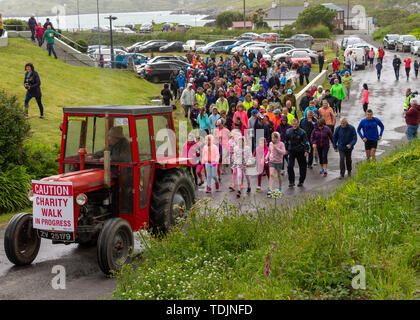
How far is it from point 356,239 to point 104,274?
4.03m

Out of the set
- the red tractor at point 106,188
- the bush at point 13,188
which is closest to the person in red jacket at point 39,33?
the bush at point 13,188

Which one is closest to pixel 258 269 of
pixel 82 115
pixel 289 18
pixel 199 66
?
pixel 82 115

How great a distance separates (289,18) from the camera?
368 ft

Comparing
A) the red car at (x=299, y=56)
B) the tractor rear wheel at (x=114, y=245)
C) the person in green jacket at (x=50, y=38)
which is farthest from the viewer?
the red car at (x=299, y=56)

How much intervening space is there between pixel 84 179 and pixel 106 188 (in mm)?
572

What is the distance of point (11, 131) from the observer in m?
14.2

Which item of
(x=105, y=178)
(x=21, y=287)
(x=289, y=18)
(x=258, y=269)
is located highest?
(x=289, y=18)

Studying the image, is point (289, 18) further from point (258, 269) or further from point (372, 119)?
point (258, 269)

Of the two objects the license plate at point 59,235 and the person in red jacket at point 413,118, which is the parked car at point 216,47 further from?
the license plate at point 59,235

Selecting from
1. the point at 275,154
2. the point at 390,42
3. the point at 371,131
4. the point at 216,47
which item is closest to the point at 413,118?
the point at 371,131

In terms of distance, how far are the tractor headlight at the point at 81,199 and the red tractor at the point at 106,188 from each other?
0.6 inches

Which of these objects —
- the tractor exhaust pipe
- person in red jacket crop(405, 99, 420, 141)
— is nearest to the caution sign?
the tractor exhaust pipe

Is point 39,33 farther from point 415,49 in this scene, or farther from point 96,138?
point 415,49

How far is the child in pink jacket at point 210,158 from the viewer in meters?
15.1
